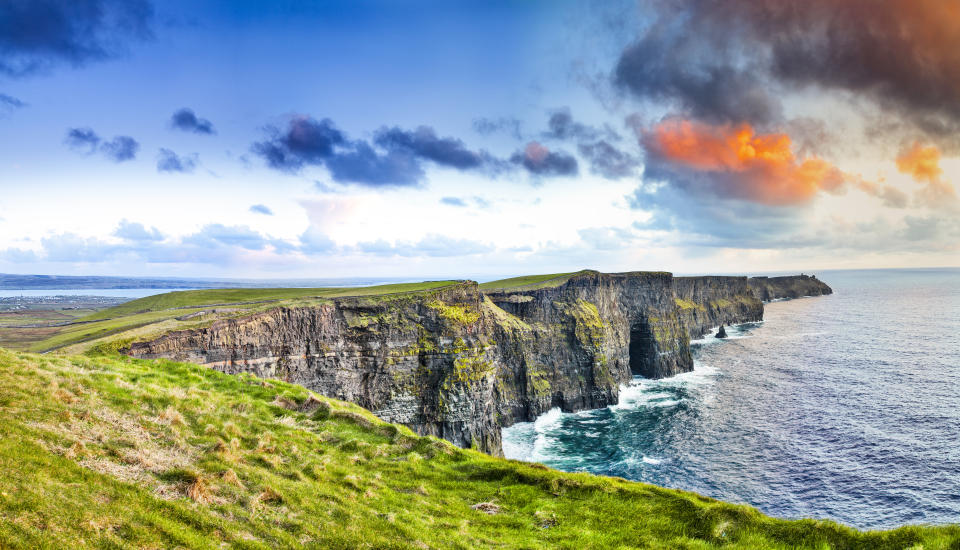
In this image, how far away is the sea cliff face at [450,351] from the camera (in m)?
45.9

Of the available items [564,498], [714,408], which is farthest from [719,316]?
[564,498]

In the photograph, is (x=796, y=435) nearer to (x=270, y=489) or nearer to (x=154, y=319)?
(x=270, y=489)

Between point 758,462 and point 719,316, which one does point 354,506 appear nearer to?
point 758,462

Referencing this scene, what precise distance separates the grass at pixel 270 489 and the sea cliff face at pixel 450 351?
19.2m

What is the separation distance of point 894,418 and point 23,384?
9368 cm

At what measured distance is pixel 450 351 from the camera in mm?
56625

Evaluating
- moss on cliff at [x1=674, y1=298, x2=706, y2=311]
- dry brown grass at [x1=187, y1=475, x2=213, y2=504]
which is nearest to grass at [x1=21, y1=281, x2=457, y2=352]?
dry brown grass at [x1=187, y1=475, x2=213, y2=504]

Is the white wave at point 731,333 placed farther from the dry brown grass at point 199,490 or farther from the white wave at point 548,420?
the dry brown grass at point 199,490

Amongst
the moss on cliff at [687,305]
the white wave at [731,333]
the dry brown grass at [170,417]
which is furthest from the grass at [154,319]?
the white wave at [731,333]

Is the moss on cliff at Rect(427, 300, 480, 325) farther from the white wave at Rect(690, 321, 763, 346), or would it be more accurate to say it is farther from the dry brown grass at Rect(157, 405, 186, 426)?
the white wave at Rect(690, 321, 763, 346)

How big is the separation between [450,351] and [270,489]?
41444 mm

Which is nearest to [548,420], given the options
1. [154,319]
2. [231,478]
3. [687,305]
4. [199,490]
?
[154,319]

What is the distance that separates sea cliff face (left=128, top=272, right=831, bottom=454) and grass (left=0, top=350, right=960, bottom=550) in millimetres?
19198

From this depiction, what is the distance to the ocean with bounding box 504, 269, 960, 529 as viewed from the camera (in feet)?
148
